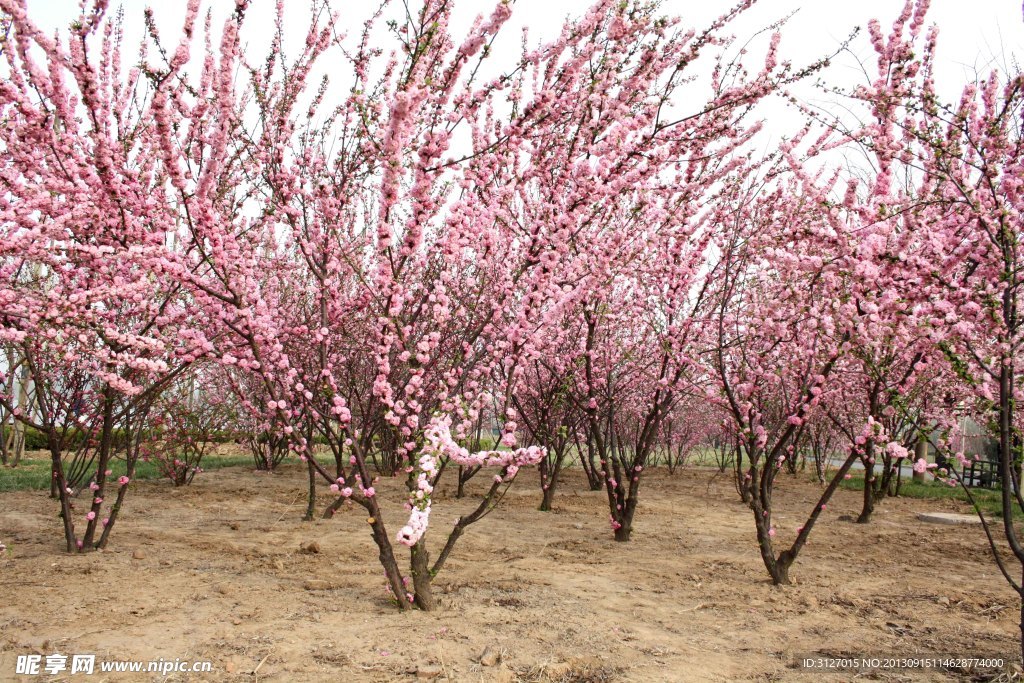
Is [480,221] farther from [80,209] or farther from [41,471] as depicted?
[41,471]

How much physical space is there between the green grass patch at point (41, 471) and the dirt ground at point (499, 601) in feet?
4.61

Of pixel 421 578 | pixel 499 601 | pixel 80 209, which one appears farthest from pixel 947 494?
pixel 80 209

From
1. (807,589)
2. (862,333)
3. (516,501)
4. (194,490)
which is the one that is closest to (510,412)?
(862,333)

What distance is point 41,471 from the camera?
1044cm

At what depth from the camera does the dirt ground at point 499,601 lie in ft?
11.2

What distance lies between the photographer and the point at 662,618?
4.26 metres

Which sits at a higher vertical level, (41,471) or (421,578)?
(421,578)

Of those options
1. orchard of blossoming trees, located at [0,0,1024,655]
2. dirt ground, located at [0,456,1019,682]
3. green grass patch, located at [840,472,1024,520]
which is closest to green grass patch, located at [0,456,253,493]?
dirt ground, located at [0,456,1019,682]

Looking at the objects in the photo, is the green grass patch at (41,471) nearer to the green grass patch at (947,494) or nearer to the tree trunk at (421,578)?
the tree trunk at (421,578)

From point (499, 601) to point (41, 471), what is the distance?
9.20m

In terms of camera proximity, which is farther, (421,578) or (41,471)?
(41,471)

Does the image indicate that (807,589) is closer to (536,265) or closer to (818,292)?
(818,292)

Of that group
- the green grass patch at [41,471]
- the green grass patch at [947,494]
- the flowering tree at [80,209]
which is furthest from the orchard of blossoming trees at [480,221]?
the green grass patch at [947,494]

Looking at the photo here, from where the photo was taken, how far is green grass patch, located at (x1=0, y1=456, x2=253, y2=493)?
871cm
